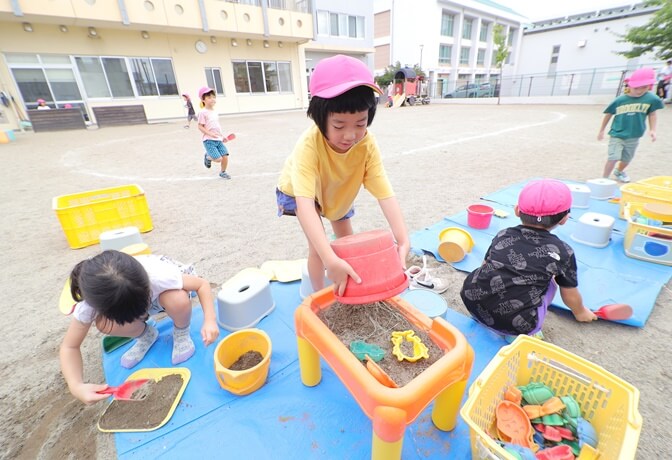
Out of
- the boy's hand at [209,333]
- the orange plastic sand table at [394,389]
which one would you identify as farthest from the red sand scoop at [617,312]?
the boy's hand at [209,333]

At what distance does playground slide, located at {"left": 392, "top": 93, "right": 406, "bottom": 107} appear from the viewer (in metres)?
20.2

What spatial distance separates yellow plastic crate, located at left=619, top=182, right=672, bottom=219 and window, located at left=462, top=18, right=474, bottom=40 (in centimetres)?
3298

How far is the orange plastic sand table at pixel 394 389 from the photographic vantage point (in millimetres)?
976

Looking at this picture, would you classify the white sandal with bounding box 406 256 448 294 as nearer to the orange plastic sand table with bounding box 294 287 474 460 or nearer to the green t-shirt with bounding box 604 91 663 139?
the orange plastic sand table with bounding box 294 287 474 460

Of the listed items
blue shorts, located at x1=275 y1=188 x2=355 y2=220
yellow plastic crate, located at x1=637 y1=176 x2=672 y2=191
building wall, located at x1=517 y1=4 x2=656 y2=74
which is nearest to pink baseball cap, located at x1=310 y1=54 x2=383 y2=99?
blue shorts, located at x1=275 y1=188 x2=355 y2=220

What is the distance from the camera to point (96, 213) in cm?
291

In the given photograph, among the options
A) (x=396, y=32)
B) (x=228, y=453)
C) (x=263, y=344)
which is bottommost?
(x=228, y=453)

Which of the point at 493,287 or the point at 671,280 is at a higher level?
the point at 493,287

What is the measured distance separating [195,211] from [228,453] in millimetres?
2990

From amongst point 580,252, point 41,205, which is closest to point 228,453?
point 580,252

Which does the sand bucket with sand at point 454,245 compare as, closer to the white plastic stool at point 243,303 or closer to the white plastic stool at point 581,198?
the white plastic stool at point 243,303

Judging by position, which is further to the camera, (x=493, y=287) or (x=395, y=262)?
(x=493, y=287)

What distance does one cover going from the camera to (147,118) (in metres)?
13.9

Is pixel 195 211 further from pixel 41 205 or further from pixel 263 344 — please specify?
pixel 263 344
